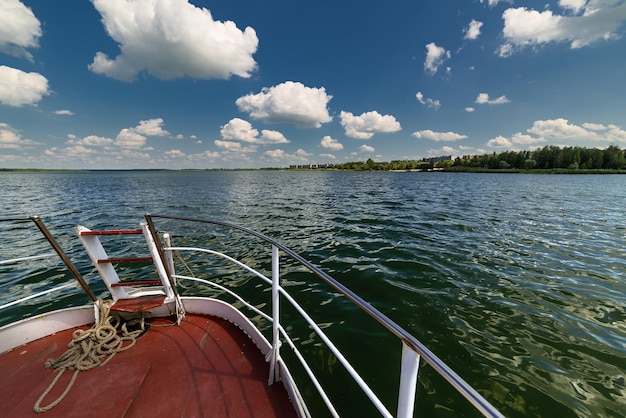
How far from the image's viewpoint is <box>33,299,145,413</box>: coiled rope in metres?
3.10

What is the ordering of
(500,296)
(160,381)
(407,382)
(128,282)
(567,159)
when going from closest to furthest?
(407,382), (160,381), (128,282), (500,296), (567,159)

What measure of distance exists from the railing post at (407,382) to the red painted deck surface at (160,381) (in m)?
1.75

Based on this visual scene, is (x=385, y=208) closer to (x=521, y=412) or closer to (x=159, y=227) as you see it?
(x=159, y=227)

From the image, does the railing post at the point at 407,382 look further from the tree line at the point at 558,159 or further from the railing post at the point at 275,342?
the tree line at the point at 558,159

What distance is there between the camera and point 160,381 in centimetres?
291

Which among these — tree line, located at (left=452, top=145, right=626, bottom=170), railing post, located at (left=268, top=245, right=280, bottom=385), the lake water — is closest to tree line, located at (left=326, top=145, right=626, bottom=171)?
tree line, located at (left=452, top=145, right=626, bottom=170)

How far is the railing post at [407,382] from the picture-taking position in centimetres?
125

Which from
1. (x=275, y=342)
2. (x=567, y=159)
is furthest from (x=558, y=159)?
(x=275, y=342)

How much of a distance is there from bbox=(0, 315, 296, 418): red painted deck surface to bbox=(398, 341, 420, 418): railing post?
1.75 metres

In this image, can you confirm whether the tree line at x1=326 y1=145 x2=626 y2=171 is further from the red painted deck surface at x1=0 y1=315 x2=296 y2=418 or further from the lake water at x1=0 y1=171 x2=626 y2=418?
the red painted deck surface at x1=0 y1=315 x2=296 y2=418

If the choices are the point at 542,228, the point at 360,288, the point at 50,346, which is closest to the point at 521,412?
the point at 360,288

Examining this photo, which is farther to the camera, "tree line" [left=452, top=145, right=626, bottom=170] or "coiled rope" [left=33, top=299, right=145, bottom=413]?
"tree line" [left=452, top=145, right=626, bottom=170]

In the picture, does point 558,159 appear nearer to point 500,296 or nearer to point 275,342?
point 500,296

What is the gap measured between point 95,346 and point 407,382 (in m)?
3.99
